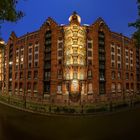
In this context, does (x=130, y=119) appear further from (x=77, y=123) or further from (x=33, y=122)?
(x=33, y=122)

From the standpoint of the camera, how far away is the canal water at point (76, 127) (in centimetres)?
292

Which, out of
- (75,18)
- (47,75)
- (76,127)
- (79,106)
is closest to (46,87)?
(47,75)

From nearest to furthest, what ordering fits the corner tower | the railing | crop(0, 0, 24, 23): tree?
crop(0, 0, 24, 23): tree < the corner tower < the railing

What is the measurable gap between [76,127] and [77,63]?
0.98 metres

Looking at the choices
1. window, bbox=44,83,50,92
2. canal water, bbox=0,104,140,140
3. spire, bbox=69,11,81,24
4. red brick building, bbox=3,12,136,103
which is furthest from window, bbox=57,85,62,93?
spire, bbox=69,11,81,24

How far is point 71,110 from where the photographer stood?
2.91 m

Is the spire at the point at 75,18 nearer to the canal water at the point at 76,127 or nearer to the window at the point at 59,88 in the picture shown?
the window at the point at 59,88

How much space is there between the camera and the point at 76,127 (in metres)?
2.91

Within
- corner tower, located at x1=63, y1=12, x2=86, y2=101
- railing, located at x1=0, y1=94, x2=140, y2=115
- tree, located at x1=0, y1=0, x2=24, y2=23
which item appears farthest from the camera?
railing, located at x1=0, y1=94, x2=140, y2=115

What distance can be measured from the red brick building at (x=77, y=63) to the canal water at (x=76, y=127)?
0.34 metres

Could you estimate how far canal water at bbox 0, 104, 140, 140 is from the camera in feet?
9.58

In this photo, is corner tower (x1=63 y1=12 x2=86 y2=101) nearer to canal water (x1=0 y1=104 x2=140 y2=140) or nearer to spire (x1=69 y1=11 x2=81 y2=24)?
spire (x1=69 y1=11 x2=81 y2=24)

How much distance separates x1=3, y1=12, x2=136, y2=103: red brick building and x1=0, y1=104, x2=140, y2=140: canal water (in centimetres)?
34

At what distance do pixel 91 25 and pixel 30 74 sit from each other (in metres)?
1.22
